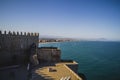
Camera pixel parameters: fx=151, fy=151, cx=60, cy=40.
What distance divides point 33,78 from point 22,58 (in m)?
9.66

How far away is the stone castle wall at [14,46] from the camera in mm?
26750

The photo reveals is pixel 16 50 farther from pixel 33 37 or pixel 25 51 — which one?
pixel 33 37

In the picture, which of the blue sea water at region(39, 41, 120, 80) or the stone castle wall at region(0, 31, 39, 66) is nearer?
the stone castle wall at region(0, 31, 39, 66)

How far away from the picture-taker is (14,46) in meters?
28.4

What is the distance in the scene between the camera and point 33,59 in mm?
29219

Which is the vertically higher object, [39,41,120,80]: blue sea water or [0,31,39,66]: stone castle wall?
[0,31,39,66]: stone castle wall

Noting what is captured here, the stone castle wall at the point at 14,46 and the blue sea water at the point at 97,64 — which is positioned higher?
the stone castle wall at the point at 14,46

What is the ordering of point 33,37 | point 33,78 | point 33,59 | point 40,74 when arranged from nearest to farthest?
1. point 33,78
2. point 40,74
3. point 33,59
4. point 33,37

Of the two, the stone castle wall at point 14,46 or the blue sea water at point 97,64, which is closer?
the stone castle wall at point 14,46

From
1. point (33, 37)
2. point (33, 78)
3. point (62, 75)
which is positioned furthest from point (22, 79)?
point (33, 37)

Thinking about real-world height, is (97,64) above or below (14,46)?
below

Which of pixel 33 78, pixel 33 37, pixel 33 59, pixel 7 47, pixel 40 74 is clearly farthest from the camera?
pixel 33 37

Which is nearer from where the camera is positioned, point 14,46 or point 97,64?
point 14,46

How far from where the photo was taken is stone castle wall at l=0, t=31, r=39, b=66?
2675 cm
